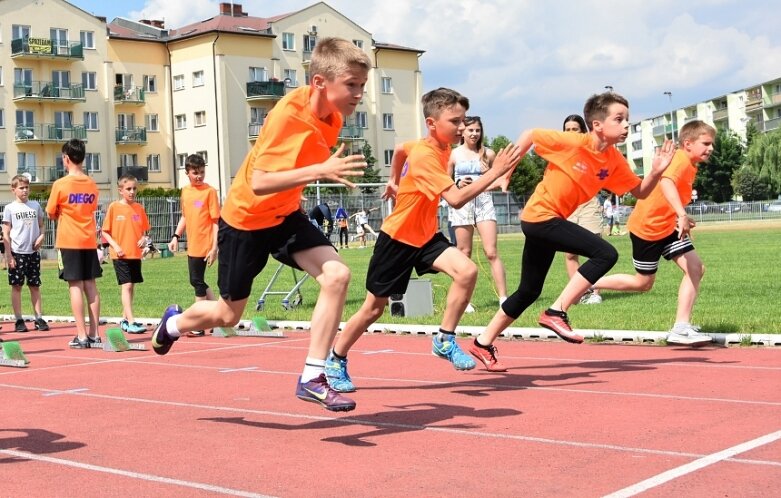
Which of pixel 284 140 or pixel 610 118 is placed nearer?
pixel 284 140

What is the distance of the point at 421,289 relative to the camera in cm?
1269

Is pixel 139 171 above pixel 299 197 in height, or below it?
above

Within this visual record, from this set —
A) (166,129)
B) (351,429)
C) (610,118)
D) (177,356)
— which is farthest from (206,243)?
(166,129)

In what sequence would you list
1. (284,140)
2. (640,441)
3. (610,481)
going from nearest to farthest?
(610,481) < (640,441) < (284,140)

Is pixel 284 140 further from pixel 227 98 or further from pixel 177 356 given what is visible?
pixel 227 98

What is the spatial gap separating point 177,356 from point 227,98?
64.9 metres

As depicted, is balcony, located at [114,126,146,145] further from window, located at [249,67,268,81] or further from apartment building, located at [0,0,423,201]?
window, located at [249,67,268,81]

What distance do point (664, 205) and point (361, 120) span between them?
7234cm

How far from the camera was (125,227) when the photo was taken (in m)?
12.5

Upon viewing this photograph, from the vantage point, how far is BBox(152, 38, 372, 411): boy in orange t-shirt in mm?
5773

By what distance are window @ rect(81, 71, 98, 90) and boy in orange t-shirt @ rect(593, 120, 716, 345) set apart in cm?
6615

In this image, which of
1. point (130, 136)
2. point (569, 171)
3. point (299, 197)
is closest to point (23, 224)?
point (569, 171)

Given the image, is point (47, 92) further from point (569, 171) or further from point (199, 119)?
point (569, 171)

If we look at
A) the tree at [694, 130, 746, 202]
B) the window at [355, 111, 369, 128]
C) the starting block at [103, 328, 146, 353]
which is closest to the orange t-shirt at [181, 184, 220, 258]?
the starting block at [103, 328, 146, 353]
